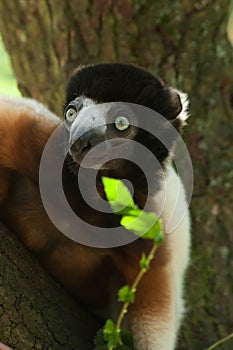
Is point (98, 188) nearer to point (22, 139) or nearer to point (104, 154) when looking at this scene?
point (104, 154)

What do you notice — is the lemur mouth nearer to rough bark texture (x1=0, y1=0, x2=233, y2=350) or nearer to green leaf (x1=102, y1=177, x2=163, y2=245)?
green leaf (x1=102, y1=177, x2=163, y2=245)

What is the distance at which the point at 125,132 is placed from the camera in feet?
8.89

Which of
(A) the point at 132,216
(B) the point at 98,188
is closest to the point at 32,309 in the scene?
(B) the point at 98,188

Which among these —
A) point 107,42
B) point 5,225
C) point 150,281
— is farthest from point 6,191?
point 107,42

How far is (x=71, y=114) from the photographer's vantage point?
8.74 feet

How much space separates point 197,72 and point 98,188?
1.57 meters

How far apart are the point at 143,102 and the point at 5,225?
0.75 metres

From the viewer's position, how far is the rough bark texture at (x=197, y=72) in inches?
159

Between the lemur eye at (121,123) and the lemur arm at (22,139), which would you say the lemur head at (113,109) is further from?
the lemur arm at (22,139)

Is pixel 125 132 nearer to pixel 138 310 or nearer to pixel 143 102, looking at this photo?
pixel 143 102

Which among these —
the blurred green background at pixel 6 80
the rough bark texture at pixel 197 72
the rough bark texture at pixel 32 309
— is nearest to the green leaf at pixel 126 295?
the rough bark texture at pixel 32 309

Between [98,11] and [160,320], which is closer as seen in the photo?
[160,320]

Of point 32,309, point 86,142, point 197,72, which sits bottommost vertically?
point 197,72

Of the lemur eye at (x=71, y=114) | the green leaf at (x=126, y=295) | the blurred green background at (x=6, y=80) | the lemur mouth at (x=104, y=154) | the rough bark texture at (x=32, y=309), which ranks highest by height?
the green leaf at (x=126, y=295)
